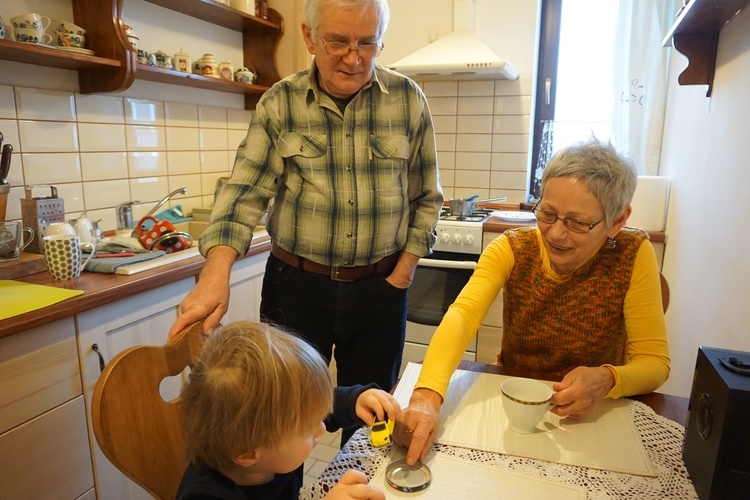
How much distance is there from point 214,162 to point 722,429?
2.37m

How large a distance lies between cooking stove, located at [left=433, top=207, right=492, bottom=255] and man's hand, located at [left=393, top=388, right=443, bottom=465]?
1675 millimetres

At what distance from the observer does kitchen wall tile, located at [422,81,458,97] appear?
3053 millimetres

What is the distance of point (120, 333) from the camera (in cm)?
154

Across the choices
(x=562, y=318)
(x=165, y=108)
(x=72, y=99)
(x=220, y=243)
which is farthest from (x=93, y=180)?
(x=562, y=318)

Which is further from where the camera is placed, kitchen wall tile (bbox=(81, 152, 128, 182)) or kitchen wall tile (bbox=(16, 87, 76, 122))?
kitchen wall tile (bbox=(81, 152, 128, 182))

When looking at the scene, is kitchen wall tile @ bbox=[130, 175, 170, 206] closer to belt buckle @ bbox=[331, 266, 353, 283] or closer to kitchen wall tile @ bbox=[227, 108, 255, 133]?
kitchen wall tile @ bbox=[227, 108, 255, 133]

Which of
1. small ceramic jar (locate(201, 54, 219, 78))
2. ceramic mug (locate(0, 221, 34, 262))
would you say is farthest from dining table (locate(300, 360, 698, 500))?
small ceramic jar (locate(201, 54, 219, 78))

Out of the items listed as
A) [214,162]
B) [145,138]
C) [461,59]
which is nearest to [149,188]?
[145,138]

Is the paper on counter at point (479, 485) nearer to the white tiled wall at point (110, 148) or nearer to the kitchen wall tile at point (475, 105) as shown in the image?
the white tiled wall at point (110, 148)

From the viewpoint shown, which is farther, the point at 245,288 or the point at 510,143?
the point at 510,143

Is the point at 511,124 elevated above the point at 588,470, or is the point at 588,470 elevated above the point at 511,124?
the point at 511,124

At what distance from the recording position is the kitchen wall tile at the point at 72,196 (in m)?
1.87

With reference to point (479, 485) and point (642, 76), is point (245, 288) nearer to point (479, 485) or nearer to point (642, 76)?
point (479, 485)

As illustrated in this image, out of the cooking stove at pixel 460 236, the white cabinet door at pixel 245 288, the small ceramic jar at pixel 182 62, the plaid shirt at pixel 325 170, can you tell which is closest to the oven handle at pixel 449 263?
the cooking stove at pixel 460 236
